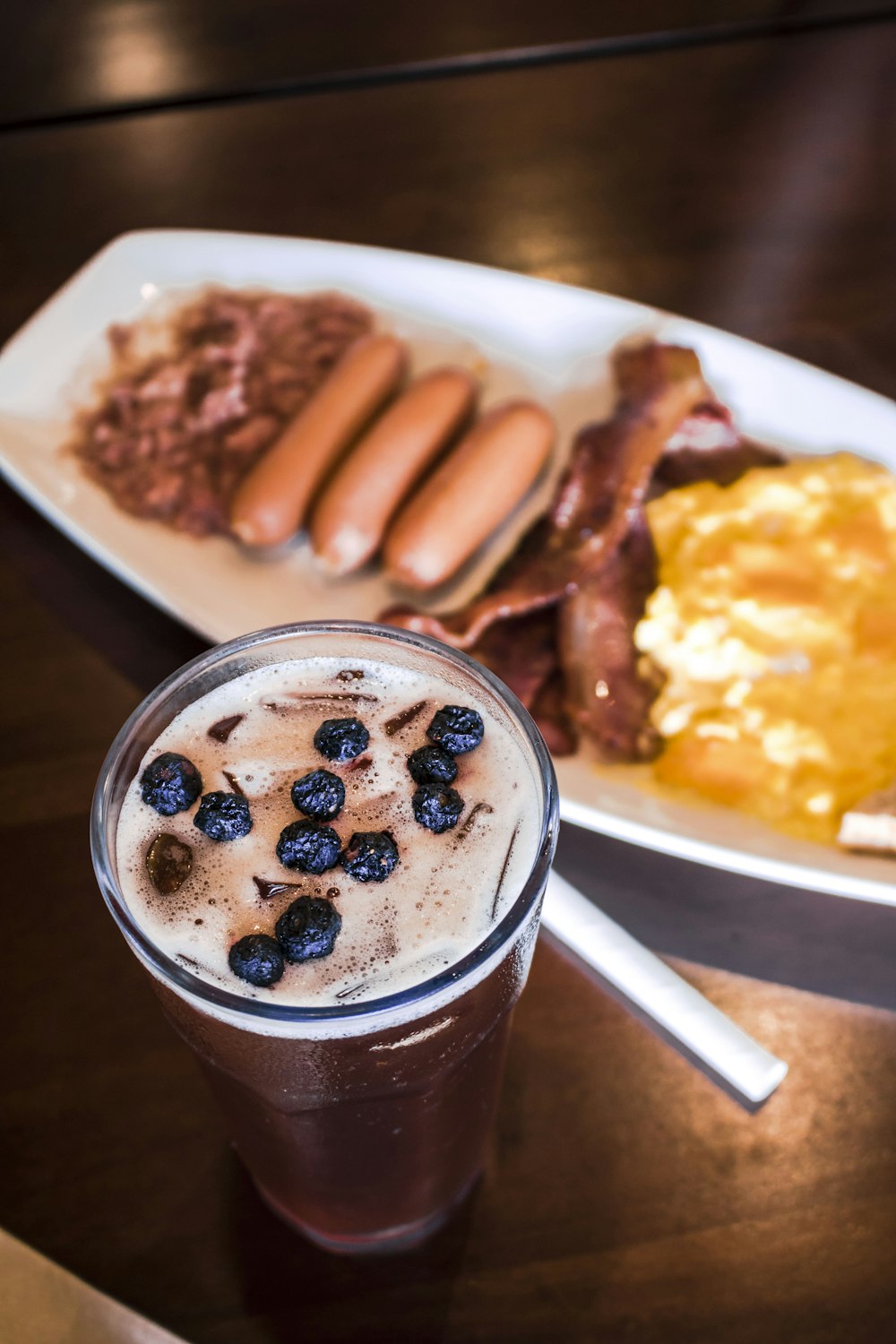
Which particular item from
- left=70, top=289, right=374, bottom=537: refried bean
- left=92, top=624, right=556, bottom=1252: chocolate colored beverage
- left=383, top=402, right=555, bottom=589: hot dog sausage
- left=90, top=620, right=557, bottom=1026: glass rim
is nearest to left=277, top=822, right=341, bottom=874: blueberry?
left=92, top=624, right=556, bottom=1252: chocolate colored beverage

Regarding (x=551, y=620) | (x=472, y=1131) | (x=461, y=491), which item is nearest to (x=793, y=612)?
(x=551, y=620)

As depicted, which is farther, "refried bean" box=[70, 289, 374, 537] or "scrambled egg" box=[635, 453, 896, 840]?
"refried bean" box=[70, 289, 374, 537]

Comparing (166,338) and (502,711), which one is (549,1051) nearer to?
(502,711)

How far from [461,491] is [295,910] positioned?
1.16 meters

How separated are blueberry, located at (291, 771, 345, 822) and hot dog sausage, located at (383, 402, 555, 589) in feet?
3.12

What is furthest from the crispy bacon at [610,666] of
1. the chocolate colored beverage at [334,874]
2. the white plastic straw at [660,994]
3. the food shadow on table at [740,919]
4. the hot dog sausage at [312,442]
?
the chocolate colored beverage at [334,874]

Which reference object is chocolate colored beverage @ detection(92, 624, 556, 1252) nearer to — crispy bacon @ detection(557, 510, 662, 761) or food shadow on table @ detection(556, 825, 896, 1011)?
food shadow on table @ detection(556, 825, 896, 1011)

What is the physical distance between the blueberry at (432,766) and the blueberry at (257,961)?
19cm

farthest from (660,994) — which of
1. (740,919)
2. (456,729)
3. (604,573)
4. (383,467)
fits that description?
(383,467)

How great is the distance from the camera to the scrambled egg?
1.61 m

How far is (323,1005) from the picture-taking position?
32.9 inches

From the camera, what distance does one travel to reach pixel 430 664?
104 cm

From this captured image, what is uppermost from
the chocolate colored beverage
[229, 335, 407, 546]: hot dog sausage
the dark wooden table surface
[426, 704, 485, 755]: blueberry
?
[426, 704, 485, 755]: blueberry

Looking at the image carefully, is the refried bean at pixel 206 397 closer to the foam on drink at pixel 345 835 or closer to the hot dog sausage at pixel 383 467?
the hot dog sausage at pixel 383 467
